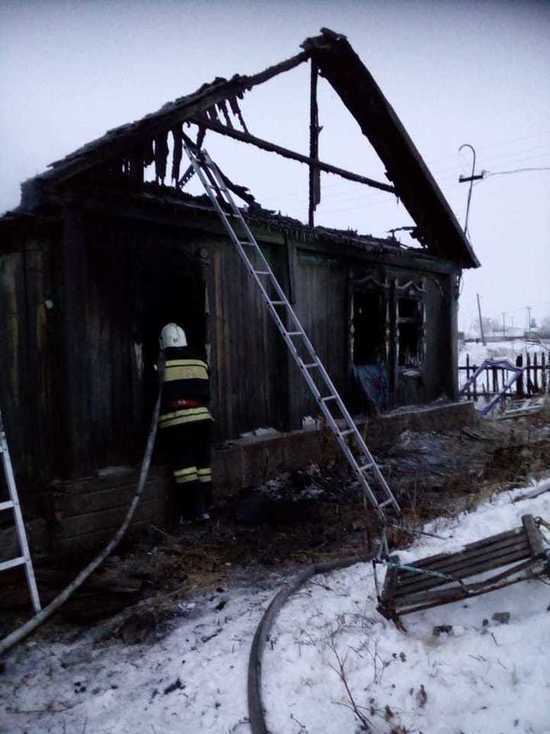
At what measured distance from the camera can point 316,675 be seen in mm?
2820

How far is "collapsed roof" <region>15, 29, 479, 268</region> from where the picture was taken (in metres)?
4.93

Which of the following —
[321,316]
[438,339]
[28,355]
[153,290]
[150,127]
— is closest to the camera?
[28,355]

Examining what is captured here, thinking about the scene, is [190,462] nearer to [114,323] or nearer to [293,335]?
[114,323]

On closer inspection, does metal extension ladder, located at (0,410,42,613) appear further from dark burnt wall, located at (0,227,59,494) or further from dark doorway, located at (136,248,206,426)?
dark doorway, located at (136,248,206,426)

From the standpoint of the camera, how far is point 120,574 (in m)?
4.48

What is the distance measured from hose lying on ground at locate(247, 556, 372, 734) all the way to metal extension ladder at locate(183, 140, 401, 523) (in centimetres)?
79

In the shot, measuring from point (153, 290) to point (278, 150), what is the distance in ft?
8.70

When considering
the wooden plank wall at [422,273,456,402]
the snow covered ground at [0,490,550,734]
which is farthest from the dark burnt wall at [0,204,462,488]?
the wooden plank wall at [422,273,456,402]

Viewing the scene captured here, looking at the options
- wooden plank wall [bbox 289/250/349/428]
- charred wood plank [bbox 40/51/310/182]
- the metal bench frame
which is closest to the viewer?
the metal bench frame

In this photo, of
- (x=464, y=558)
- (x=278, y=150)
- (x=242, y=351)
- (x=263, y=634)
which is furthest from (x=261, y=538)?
(x=278, y=150)

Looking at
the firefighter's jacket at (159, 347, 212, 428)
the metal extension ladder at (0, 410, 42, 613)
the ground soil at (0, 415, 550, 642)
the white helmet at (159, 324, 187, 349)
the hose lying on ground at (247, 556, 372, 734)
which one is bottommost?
the ground soil at (0, 415, 550, 642)

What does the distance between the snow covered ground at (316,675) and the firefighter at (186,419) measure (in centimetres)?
200

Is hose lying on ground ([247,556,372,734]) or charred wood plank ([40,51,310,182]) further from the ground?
charred wood plank ([40,51,310,182])

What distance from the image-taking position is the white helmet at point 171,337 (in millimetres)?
5480
